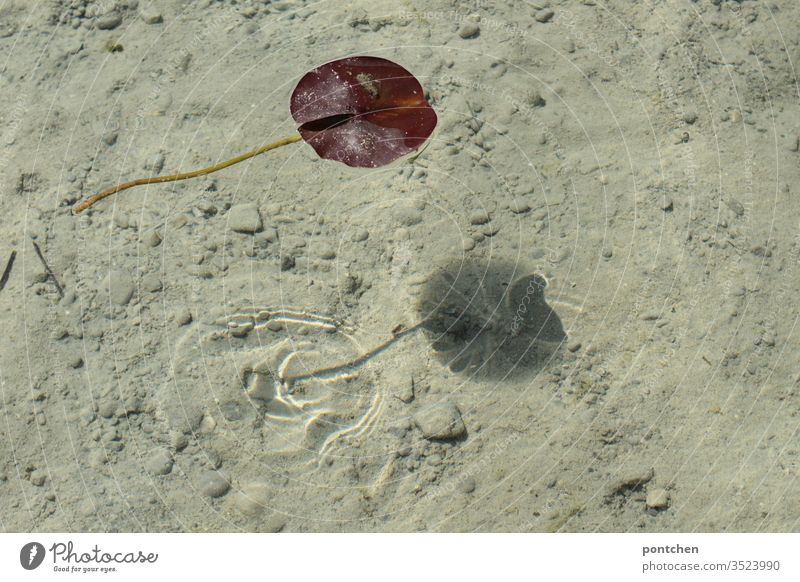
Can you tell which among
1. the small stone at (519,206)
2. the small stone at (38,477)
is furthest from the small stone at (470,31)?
the small stone at (38,477)

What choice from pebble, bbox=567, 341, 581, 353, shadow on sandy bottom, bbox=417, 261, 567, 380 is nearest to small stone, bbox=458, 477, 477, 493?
shadow on sandy bottom, bbox=417, 261, 567, 380

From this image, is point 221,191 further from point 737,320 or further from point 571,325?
point 737,320

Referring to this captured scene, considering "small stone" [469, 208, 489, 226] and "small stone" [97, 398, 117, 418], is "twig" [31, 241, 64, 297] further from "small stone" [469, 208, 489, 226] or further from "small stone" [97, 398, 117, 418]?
"small stone" [469, 208, 489, 226]

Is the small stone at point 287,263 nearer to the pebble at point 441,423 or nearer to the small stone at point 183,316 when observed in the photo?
the small stone at point 183,316

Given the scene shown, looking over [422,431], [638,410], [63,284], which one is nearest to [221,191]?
[63,284]

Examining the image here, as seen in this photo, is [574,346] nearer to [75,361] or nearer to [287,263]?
[287,263]

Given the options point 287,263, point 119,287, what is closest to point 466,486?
point 287,263

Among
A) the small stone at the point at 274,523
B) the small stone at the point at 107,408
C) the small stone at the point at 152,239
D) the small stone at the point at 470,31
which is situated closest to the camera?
the small stone at the point at 274,523
